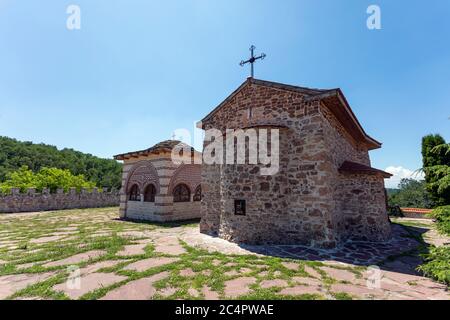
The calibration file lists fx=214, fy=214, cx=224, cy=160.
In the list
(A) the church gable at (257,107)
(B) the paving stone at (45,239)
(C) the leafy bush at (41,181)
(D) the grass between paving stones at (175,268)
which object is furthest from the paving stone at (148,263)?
(C) the leafy bush at (41,181)

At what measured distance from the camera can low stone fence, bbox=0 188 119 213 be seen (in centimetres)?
1772

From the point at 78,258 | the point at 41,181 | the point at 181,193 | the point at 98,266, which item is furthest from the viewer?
the point at 41,181

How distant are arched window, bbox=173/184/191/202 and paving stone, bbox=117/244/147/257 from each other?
6121 mm

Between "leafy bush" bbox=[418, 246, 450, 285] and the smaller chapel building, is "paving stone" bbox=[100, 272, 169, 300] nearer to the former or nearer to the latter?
"leafy bush" bbox=[418, 246, 450, 285]

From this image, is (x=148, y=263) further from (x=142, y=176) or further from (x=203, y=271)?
(x=142, y=176)

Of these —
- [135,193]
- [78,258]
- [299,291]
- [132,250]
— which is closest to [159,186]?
[135,193]

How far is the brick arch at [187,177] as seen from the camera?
41.7ft

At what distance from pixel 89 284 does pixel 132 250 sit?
2354 mm

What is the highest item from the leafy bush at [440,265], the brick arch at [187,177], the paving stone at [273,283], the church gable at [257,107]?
the church gable at [257,107]

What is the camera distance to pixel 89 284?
3914mm

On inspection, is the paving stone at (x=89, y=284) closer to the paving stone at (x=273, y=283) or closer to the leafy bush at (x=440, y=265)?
the paving stone at (x=273, y=283)

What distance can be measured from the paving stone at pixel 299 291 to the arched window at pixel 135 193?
1205 cm

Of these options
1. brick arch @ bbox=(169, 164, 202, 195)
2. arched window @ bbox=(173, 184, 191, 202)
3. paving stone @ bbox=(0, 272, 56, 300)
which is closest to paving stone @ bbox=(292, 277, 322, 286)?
paving stone @ bbox=(0, 272, 56, 300)
